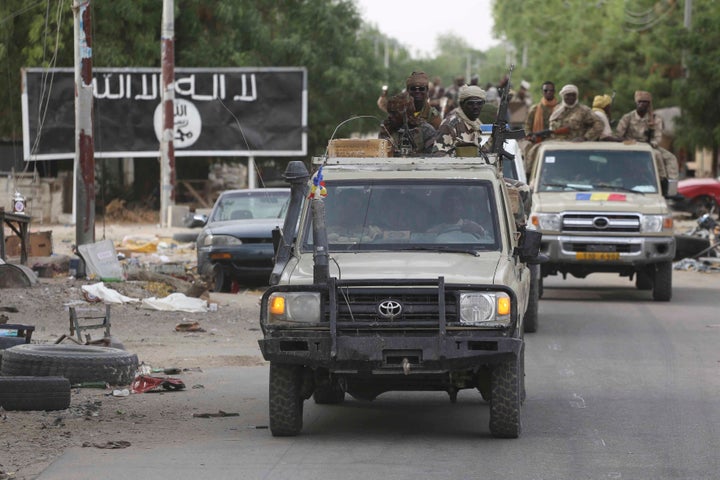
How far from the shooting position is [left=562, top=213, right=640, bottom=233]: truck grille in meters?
20.1

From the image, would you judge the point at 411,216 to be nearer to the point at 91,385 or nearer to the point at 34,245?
the point at 91,385

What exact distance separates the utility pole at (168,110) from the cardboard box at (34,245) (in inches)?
402

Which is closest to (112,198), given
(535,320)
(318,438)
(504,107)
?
(535,320)

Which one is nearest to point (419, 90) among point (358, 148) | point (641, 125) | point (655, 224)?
point (358, 148)

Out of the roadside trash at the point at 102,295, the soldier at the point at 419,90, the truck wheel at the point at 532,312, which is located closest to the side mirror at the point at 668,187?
the truck wheel at the point at 532,312

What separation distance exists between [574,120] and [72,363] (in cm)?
1121

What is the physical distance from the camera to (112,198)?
139 ft

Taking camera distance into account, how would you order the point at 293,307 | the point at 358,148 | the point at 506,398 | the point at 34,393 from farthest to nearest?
1. the point at 358,148
2. the point at 34,393
3. the point at 506,398
4. the point at 293,307

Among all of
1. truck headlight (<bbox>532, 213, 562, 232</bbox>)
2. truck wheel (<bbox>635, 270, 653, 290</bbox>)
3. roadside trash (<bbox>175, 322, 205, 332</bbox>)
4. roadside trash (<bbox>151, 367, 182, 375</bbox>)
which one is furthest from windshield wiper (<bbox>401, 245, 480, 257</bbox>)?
truck wheel (<bbox>635, 270, 653, 290</bbox>)

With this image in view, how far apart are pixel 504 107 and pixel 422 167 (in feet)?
7.69

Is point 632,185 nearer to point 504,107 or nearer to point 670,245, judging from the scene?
point 670,245

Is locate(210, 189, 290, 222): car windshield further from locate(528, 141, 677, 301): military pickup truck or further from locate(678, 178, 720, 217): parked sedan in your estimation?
locate(678, 178, 720, 217): parked sedan

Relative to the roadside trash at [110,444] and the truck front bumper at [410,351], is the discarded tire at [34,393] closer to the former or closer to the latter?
the roadside trash at [110,444]

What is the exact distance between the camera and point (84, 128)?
2178 cm
